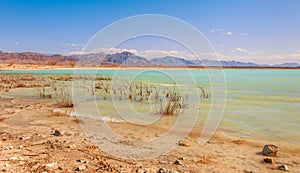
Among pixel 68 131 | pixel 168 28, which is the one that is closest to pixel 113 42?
pixel 168 28

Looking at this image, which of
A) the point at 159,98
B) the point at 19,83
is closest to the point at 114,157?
the point at 159,98

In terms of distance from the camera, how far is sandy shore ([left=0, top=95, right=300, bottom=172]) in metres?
3.62

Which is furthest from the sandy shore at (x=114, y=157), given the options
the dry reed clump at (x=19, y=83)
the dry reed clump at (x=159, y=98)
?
the dry reed clump at (x=19, y=83)

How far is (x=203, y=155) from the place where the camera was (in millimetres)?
4285

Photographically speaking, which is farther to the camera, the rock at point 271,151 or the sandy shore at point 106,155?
the rock at point 271,151

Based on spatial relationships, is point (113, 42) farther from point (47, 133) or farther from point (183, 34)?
→ point (47, 133)

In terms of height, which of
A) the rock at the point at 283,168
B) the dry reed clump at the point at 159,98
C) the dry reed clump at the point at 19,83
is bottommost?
the rock at the point at 283,168

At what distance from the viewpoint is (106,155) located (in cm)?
415

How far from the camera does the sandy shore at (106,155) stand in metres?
3.62

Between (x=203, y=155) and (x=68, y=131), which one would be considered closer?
(x=203, y=155)

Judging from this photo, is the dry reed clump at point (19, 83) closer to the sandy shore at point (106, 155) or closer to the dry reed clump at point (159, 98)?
the dry reed clump at point (159, 98)

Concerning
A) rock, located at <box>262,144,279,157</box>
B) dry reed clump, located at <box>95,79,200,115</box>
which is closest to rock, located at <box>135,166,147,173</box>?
rock, located at <box>262,144,279,157</box>

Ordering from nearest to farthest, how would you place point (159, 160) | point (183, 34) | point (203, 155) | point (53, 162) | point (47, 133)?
point (53, 162) → point (159, 160) → point (203, 155) → point (47, 133) → point (183, 34)

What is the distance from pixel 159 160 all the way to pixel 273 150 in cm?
203
